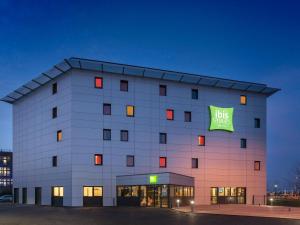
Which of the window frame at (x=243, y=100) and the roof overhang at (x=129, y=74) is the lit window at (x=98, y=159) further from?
the window frame at (x=243, y=100)

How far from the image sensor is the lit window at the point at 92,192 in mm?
55594

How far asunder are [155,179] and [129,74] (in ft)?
43.9

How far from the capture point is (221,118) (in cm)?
6431

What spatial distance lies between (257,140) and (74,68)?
27.4m

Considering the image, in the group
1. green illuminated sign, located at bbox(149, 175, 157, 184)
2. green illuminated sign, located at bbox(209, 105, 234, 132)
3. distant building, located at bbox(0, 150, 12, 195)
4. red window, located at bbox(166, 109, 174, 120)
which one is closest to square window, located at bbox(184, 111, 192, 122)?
red window, located at bbox(166, 109, 174, 120)

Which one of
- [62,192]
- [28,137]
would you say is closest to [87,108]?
[62,192]

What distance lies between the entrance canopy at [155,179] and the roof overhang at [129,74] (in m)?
12.3

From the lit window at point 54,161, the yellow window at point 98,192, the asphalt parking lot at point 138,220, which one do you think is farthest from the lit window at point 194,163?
the asphalt parking lot at point 138,220

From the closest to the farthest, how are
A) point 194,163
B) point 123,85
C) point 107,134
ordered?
point 107,134 → point 123,85 → point 194,163

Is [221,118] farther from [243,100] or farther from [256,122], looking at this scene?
[256,122]

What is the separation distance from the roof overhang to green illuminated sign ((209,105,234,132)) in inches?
123

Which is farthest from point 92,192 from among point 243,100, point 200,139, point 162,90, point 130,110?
point 243,100

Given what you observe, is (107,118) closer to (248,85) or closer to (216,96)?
(216,96)

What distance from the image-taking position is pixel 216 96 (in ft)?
212
